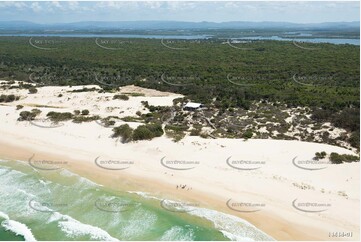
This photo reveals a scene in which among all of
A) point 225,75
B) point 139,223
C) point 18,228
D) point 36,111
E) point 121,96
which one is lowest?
point 18,228

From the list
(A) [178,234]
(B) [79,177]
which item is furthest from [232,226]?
(B) [79,177]

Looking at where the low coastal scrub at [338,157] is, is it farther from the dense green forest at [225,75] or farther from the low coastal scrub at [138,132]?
the low coastal scrub at [138,132]

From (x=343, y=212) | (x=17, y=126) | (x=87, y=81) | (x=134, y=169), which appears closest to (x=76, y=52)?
(x=87, y=81)

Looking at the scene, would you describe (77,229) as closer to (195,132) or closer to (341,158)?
(195,132)

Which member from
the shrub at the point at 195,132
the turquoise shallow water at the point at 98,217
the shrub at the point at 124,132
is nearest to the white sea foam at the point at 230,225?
the turquoise shallow water at the point at 98,217

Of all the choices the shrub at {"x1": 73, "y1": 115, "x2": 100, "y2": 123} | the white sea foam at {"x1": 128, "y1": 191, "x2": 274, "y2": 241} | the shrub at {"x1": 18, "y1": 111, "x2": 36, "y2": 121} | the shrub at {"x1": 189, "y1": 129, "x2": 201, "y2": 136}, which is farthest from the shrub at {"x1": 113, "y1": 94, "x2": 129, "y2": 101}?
the white sea foam at {"x1": 128, "y1": 191, "x2": 274, "y2": 241}
